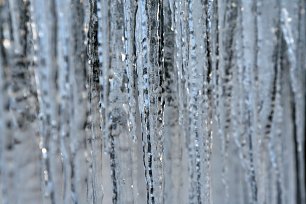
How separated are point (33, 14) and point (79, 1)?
0.07 meters

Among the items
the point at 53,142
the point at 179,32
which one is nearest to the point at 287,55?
the point at 179,32

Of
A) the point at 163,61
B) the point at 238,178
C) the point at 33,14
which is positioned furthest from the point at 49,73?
the point at 238,178

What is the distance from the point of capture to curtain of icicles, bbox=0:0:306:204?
0.66m

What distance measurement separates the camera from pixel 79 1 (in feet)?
2.28

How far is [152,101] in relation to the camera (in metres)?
0.76

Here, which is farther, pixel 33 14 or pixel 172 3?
pixel 172 3

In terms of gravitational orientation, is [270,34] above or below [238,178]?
above

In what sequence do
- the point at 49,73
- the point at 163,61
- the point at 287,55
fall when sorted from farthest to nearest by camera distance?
the point at 287,55, the point at 163,61, the point at 49,73

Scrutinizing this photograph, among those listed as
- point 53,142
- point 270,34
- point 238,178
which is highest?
point 270,34

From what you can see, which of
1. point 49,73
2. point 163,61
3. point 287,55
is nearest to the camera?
point 49,73

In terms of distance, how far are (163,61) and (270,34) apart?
0.21 meters

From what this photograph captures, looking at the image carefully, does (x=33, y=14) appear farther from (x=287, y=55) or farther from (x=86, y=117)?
(x=287, y=55)

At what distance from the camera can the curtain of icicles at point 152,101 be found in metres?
0.66

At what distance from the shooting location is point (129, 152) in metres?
0.75
